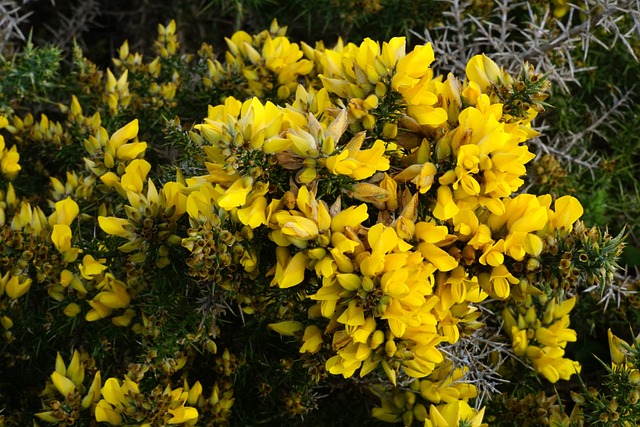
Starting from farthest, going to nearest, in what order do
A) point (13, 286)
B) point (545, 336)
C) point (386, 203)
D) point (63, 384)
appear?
1. point (545, 336)
2. point (13, 286)
3. point (63, 384)
4. point (386, 203)

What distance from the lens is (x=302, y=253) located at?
150cm

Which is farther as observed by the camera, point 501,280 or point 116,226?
point 116,226

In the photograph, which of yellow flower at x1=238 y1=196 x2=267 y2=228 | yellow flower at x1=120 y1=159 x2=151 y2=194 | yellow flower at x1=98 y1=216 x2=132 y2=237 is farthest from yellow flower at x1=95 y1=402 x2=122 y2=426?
yellow flower at x1=238 y1=196 x2=267 y2=228

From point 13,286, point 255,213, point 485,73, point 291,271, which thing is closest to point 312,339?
point 291,271

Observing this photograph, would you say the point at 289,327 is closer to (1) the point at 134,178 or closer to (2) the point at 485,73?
(1) the point at 134,178

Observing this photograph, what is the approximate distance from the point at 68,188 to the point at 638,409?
1724mm

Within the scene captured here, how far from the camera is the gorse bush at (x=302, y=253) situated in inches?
58.5

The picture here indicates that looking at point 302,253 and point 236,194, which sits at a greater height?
point 236,194

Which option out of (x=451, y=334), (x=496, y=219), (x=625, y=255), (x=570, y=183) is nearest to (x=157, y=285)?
(x=451, y=334)

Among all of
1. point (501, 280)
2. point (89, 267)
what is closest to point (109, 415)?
point (89, 267)

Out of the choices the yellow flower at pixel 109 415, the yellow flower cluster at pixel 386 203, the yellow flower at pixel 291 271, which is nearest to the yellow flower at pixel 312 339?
the yellow flower cluster at pixel 386 203

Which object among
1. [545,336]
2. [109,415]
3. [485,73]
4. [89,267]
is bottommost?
[545,336]

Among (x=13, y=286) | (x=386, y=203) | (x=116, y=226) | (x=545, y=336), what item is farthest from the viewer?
(x=545, y=336)

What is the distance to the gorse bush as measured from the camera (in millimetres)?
1485
